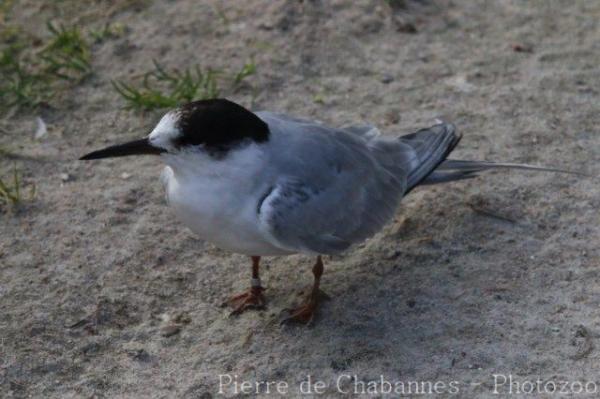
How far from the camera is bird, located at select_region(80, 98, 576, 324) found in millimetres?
3932

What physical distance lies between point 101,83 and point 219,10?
3.38 feet

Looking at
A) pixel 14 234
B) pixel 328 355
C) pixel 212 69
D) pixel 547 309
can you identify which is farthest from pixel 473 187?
pixel 14 234

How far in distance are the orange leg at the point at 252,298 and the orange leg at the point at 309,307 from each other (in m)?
0.15

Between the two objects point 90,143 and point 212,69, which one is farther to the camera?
point 212,69

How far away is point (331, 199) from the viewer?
13.8ft

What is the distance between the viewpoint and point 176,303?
14.5ft

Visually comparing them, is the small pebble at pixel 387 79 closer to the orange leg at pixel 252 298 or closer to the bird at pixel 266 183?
the bird at pixel 266 183

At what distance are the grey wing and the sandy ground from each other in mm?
345

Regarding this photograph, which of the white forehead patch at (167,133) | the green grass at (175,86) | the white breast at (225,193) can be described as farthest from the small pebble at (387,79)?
the white forehead patch at (167,133)

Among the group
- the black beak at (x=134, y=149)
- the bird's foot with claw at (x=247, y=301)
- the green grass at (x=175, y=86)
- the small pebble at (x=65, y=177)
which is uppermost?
the black beak at (x=134, y=149)

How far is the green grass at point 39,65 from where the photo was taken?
580 cm

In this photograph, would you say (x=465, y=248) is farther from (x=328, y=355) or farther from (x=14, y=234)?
(x=14, y=234)

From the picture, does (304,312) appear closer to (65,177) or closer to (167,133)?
(167,133)

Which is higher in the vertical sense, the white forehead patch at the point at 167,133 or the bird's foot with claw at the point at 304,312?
the white forehead patch at the point at 167,133
